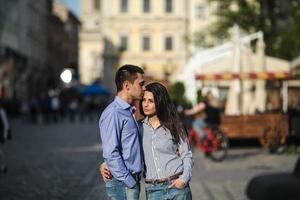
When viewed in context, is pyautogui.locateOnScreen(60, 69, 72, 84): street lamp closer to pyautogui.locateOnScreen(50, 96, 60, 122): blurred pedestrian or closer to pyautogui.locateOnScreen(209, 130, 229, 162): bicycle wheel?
pyautogui.locateOnScreen(209, 130, 229, 162): bicycle wheel

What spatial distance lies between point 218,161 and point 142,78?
12.1 m

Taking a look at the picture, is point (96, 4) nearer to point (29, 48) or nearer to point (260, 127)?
point (29, 48)

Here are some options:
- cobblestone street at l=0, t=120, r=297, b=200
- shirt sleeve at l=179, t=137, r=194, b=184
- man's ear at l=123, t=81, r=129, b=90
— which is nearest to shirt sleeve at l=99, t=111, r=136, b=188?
man's ear at l=123, t=81, r=129, b=90

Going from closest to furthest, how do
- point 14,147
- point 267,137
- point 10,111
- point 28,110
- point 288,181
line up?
point 288,181 < point 267,137 < point 14,147 < point 28,110 < point 10,111

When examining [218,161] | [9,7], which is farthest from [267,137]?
[9,7]

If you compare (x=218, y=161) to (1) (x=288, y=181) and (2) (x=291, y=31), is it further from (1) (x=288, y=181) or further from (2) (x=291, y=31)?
(1) (x=288, y=181)

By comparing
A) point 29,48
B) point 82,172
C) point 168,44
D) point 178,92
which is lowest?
point 82,172

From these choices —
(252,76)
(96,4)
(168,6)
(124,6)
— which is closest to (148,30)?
(168,6)

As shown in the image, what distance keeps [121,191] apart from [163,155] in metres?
0.40

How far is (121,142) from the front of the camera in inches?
235

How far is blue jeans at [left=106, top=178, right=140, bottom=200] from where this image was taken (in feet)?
19.5

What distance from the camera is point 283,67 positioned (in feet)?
93.4

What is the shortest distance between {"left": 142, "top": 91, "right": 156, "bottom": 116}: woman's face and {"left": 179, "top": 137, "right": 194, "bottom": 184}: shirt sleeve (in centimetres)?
31

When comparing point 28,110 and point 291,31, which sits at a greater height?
point 291,31
